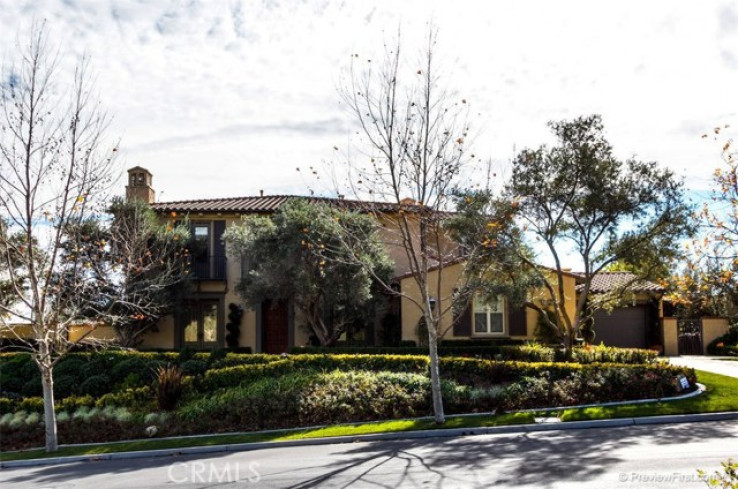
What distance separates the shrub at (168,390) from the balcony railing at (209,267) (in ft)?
34.3

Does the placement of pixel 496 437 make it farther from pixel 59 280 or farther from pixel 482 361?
pixel 59 280

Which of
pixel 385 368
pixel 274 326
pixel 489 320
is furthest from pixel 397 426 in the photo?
pixel 274 326

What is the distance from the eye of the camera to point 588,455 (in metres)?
9.27

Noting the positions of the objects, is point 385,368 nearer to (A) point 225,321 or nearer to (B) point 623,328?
(A) point 225,321

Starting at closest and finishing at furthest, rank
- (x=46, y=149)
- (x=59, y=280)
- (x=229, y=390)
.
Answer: (x=46, y=149)
(x=59, y=280)
(x=229, y=390)

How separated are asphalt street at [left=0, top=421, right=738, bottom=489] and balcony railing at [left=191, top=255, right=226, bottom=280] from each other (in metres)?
14.8

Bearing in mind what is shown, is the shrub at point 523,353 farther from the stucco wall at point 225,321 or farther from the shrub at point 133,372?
the stucco wall at point 225,321

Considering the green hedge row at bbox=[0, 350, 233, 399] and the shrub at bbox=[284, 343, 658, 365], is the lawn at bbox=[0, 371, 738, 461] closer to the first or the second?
the green hedge row at bbox=[0, 350, 233, 399]

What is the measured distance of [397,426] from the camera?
1270cm

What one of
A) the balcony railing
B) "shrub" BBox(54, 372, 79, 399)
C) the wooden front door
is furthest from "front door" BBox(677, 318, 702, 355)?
"shrub" BBox(54, 372, 79, 399)

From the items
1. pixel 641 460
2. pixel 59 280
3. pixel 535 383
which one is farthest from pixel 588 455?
pixel 59 280

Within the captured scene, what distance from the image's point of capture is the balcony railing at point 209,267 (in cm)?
2623

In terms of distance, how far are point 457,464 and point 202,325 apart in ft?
63.8

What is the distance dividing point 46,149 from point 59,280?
9.04ft
